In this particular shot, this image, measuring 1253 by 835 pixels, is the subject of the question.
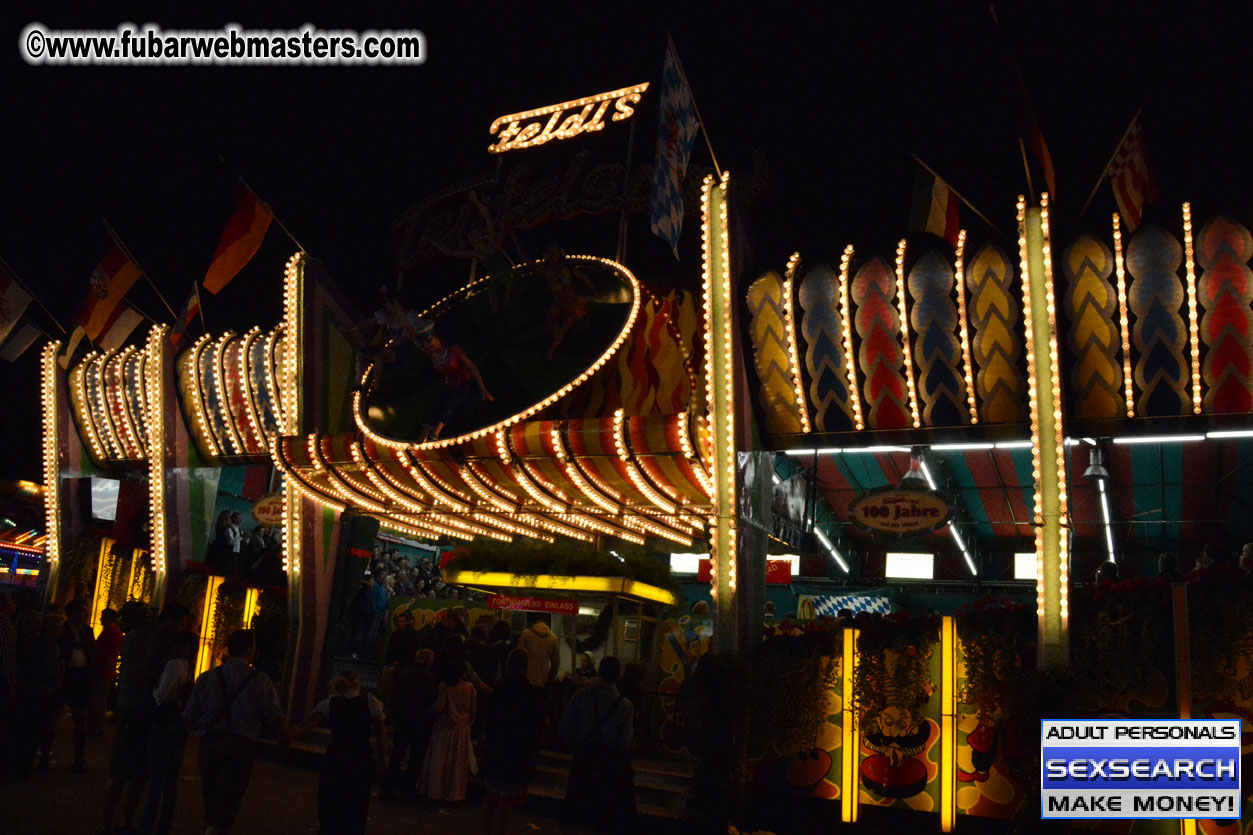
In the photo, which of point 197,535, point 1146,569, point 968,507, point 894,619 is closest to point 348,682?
point 894,619

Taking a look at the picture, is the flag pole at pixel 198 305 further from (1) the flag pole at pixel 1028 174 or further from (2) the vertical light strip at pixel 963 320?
(1) the flag pole at pixel 1028 174

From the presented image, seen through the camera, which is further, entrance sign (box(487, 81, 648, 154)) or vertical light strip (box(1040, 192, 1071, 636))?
entrance sign (box(487, 81, 648, 154))

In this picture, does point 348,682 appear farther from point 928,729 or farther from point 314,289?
point 314,289

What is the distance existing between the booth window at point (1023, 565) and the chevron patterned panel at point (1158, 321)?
17.7 meters

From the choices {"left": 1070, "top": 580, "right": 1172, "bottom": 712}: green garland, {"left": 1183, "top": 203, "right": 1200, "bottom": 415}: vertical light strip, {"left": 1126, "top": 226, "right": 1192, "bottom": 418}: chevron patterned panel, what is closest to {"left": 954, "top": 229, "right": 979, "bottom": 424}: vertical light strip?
{"left": 1126, "top": 226, "right": 1192, "bottom": 418}: chevron patterned panel

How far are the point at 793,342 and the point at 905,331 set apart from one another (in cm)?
136

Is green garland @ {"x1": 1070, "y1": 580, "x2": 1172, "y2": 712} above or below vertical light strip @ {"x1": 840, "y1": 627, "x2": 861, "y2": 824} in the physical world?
above

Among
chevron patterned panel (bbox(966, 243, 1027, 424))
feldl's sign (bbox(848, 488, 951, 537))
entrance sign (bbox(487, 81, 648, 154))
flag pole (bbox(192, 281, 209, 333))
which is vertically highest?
entrance sign (bbox(487, 81, 648, 154))

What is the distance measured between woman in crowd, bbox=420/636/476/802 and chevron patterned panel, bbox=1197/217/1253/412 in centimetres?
865

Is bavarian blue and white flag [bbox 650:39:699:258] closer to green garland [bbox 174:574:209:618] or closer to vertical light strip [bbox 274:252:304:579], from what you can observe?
vertical light strip [bbox 274:252:304:579]

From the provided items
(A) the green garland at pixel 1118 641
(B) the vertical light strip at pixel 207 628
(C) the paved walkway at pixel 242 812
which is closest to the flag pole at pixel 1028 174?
(A) the green garland at pixel 1118 641

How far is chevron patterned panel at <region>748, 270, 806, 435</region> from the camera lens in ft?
41.1

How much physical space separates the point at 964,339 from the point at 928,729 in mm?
4322

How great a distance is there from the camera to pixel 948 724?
10.7 metres
